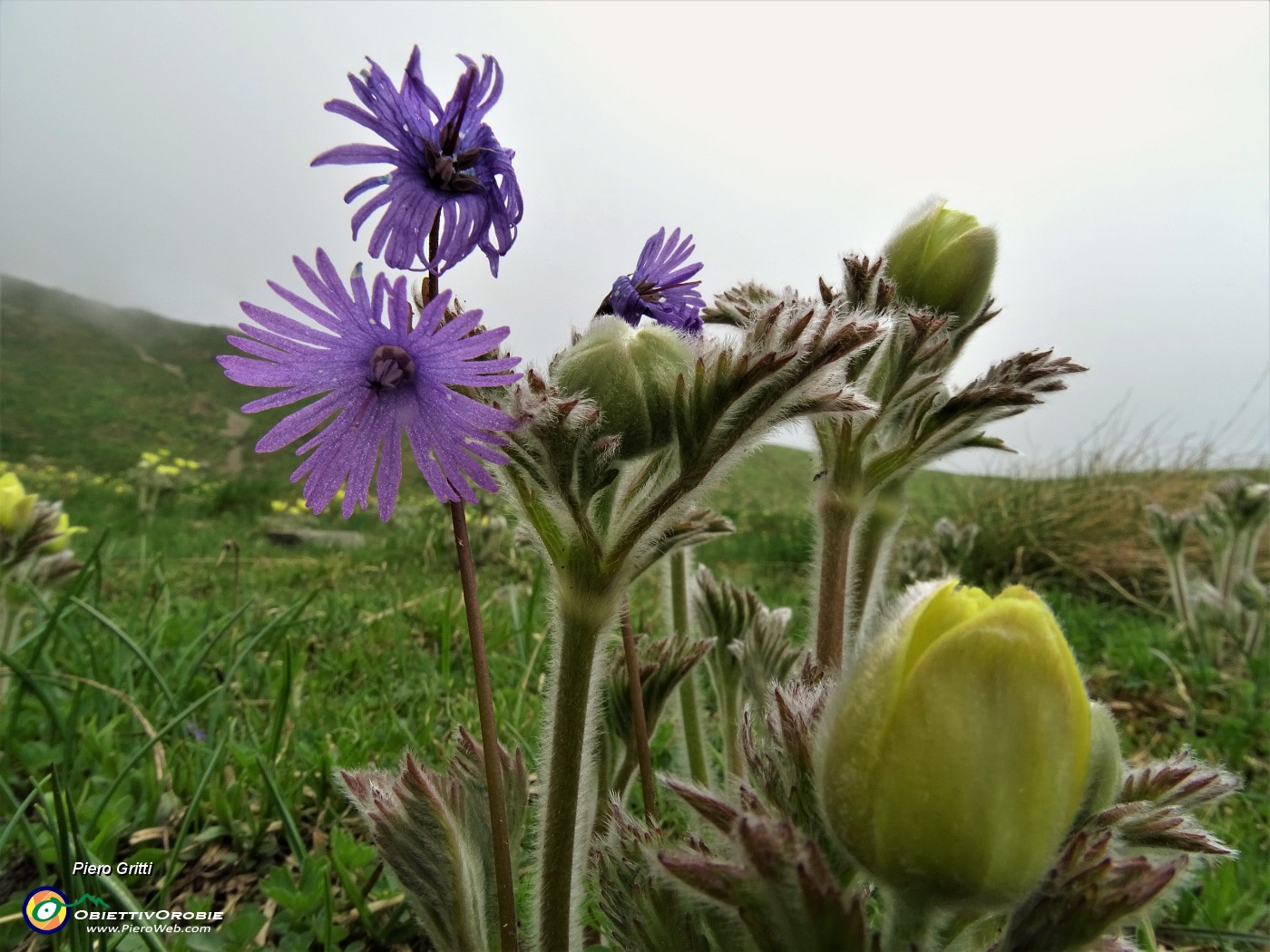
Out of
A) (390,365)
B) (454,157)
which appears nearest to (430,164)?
(454,157)

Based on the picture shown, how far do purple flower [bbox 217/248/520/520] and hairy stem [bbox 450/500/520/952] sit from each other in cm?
8

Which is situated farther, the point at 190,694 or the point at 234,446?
the point at 234,446

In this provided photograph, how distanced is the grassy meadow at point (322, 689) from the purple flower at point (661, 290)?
2.52ft

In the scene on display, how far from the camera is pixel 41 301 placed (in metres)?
33.8

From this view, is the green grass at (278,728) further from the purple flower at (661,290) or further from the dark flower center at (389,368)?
the dark flower center at (389,368)

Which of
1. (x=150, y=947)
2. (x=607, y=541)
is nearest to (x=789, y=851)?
(x=607, y=541)

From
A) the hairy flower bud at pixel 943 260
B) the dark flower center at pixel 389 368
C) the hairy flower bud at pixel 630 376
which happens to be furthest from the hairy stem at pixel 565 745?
the hairy flower bud at pixel 943 260

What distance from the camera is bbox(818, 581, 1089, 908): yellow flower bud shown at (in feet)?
2.01

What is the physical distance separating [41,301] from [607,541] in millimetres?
42330

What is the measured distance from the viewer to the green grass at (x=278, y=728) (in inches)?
59.7

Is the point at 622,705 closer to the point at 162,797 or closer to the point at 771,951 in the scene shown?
the point at 771,951

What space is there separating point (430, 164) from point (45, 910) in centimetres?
141

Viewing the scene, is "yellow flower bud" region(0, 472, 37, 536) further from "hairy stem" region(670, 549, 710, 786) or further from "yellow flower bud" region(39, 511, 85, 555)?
"hairy stem" region(670, 549, 710, 786)

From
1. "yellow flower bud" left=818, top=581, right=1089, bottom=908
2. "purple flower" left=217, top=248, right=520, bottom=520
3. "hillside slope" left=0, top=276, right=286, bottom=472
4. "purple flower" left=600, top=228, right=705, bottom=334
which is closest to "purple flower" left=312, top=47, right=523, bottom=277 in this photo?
"purple flower" left=217, top=248, right=520, bottom=520
